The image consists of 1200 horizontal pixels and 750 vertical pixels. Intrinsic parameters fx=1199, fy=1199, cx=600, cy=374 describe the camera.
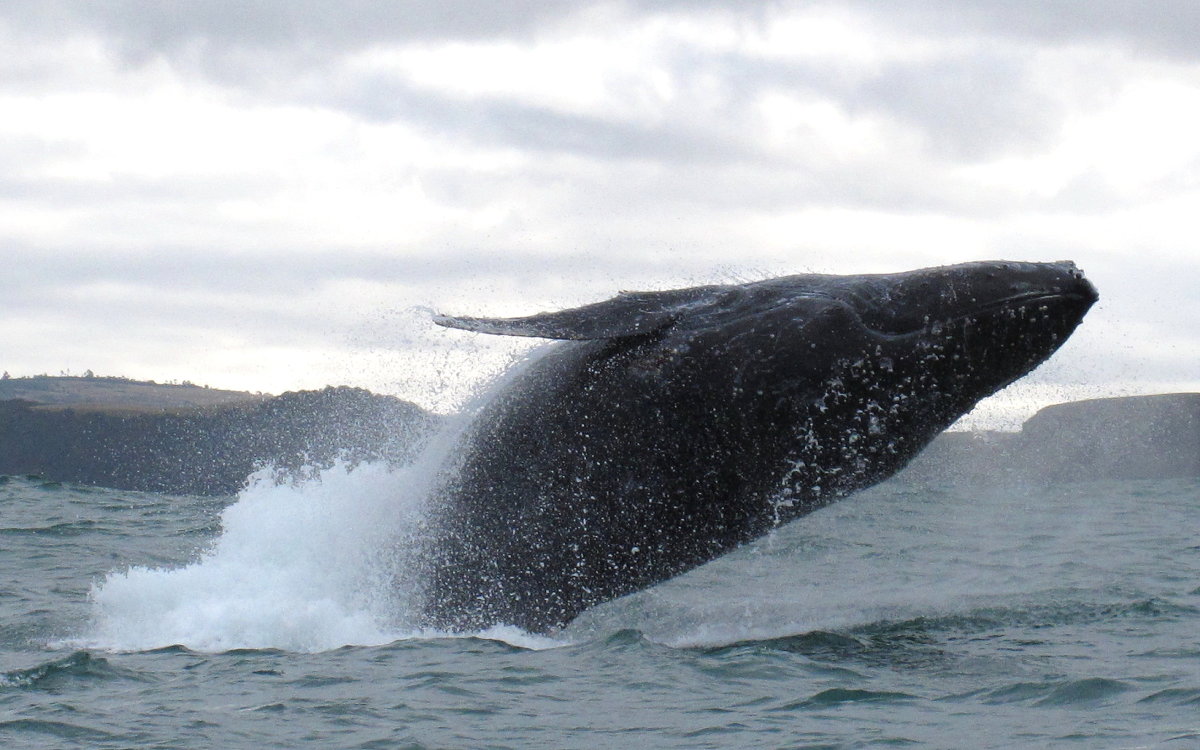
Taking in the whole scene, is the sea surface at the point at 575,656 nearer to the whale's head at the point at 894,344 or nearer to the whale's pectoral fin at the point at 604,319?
the whale's head at the point at 894,344

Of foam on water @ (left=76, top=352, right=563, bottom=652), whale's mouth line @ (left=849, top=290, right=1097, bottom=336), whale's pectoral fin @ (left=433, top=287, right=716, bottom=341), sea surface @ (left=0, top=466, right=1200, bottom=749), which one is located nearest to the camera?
sea surface @ (left=0, top=466, right=1200, bottom=749)

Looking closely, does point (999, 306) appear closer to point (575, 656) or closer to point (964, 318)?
point (964, 318)

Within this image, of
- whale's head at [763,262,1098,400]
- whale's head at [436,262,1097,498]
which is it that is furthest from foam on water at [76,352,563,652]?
whale's head at [763,262,1098,400]

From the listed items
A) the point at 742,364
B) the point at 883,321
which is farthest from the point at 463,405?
the point at 883,321

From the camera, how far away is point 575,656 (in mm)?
9141

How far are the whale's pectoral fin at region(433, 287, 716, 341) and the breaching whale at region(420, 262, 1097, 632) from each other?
18mm

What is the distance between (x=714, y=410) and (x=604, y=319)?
3.69 ft

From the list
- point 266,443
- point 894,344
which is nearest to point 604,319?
point 894,344

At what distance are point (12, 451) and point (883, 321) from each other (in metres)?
65.1

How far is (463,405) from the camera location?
10.8 metres

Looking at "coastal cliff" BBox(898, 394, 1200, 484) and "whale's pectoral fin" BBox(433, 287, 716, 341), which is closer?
"whale's pectoral fin" BBox(433, 287, 716, 341)

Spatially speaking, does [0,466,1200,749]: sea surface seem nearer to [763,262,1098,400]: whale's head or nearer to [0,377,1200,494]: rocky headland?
[763,262,1098,400]: whale's head

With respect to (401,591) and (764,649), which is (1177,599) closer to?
(764,649)

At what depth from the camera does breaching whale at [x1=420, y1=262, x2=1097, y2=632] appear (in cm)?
906
